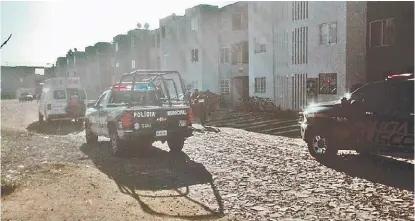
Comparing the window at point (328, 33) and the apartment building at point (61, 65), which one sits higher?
the apartment building at point (61, 65)

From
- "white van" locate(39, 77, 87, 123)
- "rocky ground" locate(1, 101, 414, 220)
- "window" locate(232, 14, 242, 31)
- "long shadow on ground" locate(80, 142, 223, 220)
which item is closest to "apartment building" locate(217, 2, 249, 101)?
"window" locate(232, 14, 242, 31)

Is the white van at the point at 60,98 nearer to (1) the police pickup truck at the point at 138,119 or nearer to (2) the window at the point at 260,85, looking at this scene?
(1) the police pickup truck at the point at 138,119

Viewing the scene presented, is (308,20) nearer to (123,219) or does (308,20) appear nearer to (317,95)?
(317,95)

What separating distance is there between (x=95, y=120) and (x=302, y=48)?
57.0ft

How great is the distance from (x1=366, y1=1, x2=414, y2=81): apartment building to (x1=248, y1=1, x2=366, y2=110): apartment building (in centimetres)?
57

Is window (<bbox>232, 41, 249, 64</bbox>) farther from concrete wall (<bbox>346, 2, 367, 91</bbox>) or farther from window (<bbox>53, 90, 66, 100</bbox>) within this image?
window (<bbox>53, 90, 66, 100</bbox>)

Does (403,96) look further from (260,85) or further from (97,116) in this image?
(260,85)

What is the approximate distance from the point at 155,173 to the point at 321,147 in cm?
408

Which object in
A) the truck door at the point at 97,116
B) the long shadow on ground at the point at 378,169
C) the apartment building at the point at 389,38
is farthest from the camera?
the apartment building at the point at 389,38

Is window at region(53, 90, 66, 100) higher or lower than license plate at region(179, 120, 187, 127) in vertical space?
higher

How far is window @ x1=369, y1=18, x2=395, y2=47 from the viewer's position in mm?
20328

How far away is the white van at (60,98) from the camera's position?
19.0 meters

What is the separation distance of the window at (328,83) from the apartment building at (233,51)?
10477mm

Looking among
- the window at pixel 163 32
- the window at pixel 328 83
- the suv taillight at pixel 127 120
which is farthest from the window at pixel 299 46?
the window at pixel 163 32
